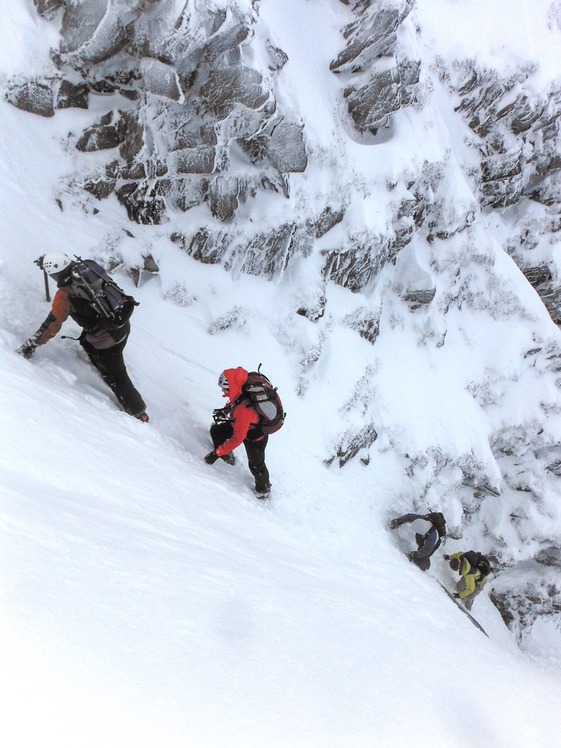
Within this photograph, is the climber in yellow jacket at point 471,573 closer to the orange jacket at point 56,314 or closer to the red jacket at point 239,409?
the red jacket at point 239,409

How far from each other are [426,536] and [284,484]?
15.2 ft

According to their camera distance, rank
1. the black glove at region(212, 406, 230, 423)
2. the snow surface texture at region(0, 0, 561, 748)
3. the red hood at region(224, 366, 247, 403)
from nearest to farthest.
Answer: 1. the snow surface texture at region(0, 0, 561, 748)
2. the red hood at region(224, 366, 247, 403)
3. the black glove at region(212, 406, 230, 423)

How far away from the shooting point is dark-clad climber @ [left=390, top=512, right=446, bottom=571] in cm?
1230

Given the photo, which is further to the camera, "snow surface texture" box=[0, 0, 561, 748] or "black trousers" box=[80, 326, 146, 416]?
"black trousers" box=[80, 326, 146, 416]

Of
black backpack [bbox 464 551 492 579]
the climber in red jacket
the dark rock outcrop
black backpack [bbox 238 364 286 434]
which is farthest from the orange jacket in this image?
black backpack [bbox 464 551 492 579]

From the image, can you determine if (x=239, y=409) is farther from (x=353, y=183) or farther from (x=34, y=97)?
(x=353, y=183)

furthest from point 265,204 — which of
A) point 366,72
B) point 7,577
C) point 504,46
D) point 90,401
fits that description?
point 504,46

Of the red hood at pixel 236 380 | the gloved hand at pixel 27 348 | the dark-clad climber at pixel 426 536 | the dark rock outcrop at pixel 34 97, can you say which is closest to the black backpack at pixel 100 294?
the gloved hand at pixel 27 348

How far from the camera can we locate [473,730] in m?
4.45

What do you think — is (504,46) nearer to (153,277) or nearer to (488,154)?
(488,154)

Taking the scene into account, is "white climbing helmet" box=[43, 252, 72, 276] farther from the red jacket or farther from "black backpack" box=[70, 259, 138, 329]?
the red jacket

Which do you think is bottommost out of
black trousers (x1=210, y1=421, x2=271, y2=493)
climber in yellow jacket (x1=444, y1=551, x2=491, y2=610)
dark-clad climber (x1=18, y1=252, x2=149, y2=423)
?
climber in yellow jacket (x1=444, y1=551, x2=491, y2=610)

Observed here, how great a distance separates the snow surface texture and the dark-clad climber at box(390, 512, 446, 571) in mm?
602

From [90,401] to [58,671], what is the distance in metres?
5.32
